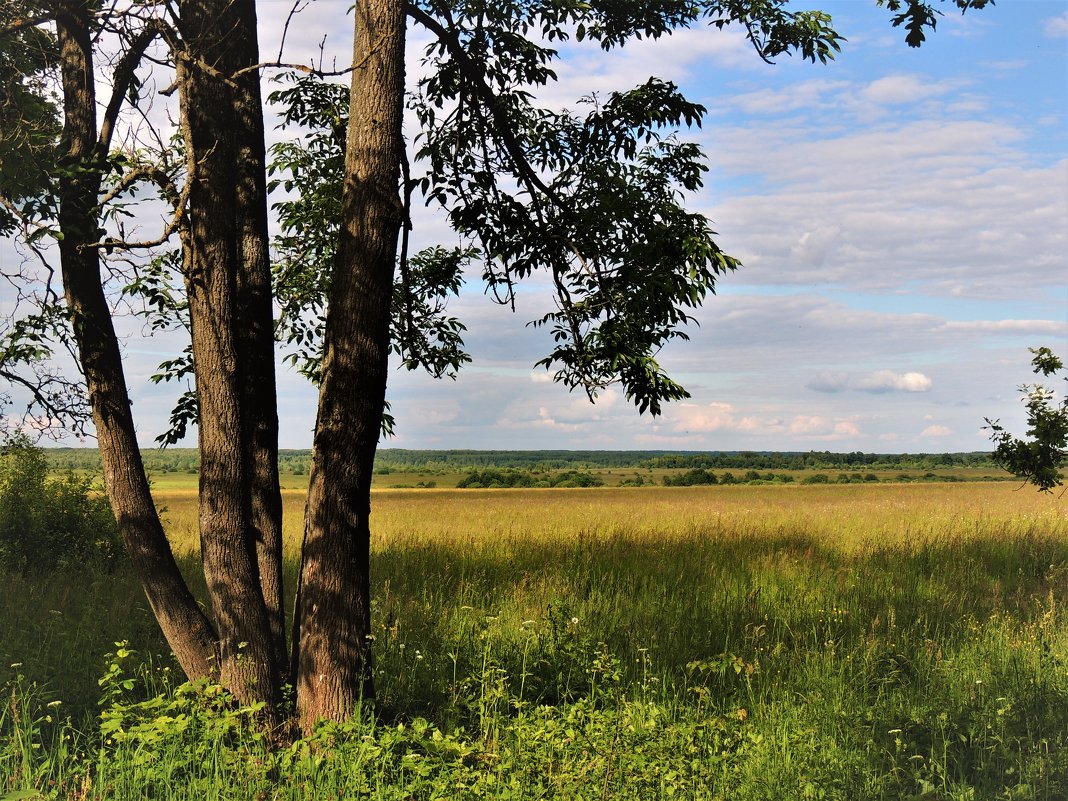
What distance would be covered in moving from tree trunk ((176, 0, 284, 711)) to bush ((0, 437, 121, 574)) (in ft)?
26.5

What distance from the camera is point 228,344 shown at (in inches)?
230

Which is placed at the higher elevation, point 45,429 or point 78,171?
point 78,171

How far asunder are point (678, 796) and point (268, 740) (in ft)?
9.26

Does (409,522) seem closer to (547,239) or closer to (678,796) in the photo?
(547,239)

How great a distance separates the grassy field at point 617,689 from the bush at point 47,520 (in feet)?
3.06

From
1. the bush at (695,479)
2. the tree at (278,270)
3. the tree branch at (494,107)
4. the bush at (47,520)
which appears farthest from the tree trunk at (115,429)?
the bush at (695,479)

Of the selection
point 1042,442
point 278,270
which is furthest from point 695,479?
point 278,270

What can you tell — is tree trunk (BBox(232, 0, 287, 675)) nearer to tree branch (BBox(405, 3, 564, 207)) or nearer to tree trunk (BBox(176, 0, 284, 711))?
tree trunk (BBox(176, 0, 284, 711))

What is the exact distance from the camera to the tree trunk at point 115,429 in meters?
6.04

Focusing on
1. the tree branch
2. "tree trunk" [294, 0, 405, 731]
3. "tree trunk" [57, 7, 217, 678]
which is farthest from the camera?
the tree branch

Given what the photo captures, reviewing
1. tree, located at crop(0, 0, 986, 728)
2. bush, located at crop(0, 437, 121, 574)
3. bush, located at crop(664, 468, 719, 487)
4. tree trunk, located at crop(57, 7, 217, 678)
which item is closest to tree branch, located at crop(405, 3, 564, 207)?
tree, located at crop(0, 0, 986, 728)

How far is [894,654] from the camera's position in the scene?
25.2ft

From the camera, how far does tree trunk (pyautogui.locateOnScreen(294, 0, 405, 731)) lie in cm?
543

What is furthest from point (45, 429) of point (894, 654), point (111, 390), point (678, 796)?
point (894, 654)
